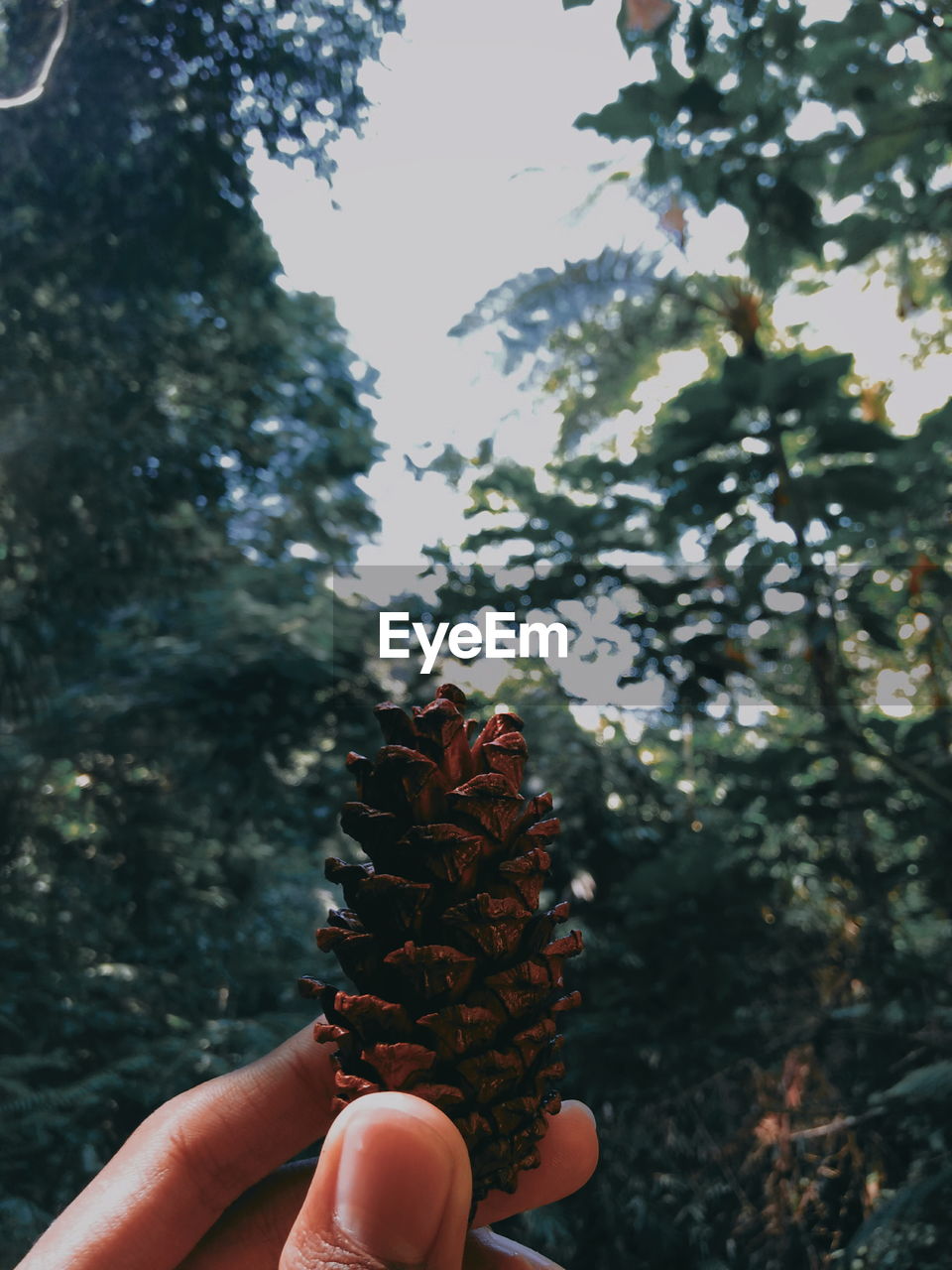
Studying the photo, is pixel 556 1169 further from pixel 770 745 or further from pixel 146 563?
pixel 146 563

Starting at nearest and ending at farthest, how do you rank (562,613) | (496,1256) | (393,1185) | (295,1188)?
(393,1185) < (496,1256) < (295,1188) < (562,613)

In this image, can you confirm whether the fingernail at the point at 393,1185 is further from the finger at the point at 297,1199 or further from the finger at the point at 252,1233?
the finger at the point at 252,1233

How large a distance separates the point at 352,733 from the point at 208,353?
1.75m

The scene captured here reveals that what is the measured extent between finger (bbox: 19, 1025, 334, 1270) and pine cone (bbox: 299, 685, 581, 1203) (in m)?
0.26

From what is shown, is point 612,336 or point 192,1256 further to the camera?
point 612,336

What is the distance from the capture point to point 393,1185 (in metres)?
0.57

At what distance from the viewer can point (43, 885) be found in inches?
138

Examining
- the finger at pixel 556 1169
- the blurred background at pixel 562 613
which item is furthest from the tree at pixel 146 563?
the finger at pixel 556 1169

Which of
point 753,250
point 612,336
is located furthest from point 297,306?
point 753,250

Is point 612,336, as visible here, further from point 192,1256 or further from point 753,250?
point 192,1256
